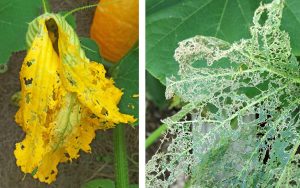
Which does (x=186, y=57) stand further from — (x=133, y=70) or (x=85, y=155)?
(x=85, y=155)

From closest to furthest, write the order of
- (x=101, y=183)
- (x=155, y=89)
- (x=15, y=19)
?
(x=15, y=19), (x=101, y=183), (x=155, y=89)

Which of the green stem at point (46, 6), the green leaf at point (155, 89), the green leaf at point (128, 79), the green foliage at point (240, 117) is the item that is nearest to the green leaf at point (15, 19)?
the green stem at point (46, 6)

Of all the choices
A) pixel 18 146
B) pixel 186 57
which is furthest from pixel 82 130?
pixel 186 57

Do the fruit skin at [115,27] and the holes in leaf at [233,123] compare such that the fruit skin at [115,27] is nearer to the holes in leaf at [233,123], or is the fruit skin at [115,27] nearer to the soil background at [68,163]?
the soil background at [68,163]

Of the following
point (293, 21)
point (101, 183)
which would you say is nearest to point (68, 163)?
point (101, 183)

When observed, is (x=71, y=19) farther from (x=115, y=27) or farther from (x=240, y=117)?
(x=240, y=117)

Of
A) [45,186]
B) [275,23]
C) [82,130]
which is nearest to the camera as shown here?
[275,23]

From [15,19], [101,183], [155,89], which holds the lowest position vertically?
[101,183]
